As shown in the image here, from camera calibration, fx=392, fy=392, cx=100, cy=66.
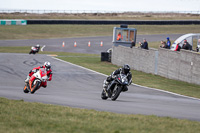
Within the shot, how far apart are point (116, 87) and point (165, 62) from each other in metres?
10.7

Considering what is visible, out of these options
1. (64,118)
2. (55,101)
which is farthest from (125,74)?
(64,118)

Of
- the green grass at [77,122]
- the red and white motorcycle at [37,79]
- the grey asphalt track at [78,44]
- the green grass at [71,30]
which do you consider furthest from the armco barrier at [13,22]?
the green grass at [77,122]

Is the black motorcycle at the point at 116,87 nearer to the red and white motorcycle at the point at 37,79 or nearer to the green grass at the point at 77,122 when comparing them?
the red and white motorcycle at the point at 37,79

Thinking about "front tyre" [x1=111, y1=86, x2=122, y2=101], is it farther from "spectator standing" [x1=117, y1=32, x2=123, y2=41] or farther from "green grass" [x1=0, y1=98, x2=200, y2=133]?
"spectator standing" [x1=117, y1=32, x2=123, y2=41]

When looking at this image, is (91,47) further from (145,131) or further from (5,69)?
(145,131)

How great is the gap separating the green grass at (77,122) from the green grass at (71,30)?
1975 inches

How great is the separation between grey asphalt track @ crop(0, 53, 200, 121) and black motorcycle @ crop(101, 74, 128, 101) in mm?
299

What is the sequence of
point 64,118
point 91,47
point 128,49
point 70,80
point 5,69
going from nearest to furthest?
1. point 64,118
2. point 70,80
3. point 5,69
4. point 128,49
5. point 91,47

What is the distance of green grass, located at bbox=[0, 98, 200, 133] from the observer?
26.7 ft

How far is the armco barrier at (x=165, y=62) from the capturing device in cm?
Answer: 2103

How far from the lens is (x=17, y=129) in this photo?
800cm

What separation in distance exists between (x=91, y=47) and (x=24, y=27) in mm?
21001

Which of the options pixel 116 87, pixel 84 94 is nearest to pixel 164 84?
pixel 84 94

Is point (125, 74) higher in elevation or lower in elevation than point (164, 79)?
higher
